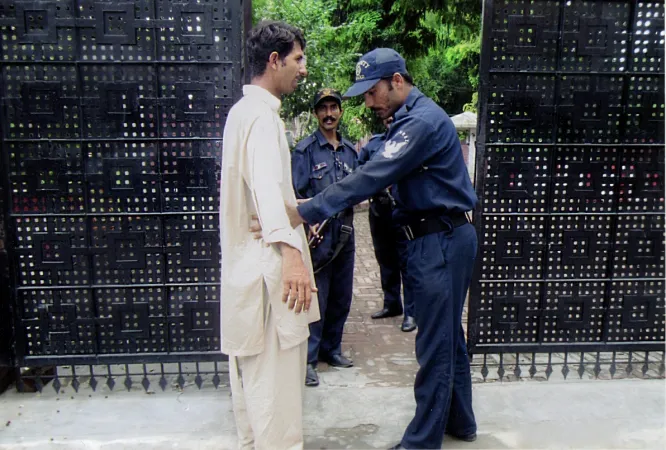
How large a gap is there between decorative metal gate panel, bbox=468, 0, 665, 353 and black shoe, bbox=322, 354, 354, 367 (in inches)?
40.2

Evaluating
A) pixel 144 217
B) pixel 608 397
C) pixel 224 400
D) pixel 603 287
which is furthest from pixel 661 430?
pixel 144 217

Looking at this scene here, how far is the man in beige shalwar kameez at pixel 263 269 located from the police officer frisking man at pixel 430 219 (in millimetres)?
546

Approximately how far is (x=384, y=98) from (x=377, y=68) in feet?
0.56

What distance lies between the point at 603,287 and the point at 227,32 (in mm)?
3264

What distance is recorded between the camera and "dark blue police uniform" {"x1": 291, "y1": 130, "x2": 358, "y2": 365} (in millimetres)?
4391

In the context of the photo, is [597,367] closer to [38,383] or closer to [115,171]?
[115,171]

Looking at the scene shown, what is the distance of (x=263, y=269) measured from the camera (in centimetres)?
258

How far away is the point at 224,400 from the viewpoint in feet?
12.8

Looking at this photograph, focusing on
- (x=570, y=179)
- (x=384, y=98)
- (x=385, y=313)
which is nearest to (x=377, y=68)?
(x=384, y=98)

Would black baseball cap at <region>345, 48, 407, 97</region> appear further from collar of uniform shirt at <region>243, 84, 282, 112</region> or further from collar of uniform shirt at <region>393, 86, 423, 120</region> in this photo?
collar of uniform shirt at <region>243, 84, 282, 112</region>

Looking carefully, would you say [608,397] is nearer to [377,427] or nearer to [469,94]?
[377,427]

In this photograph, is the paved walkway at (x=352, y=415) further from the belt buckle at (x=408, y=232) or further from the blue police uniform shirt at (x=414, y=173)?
the blue police uniform shirt at (x=414, y=173)

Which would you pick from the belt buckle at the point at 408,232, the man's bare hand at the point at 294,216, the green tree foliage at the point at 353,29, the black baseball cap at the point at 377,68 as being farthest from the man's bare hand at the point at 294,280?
the green tree foliage at the point at 353,29

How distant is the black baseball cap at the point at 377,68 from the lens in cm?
305
